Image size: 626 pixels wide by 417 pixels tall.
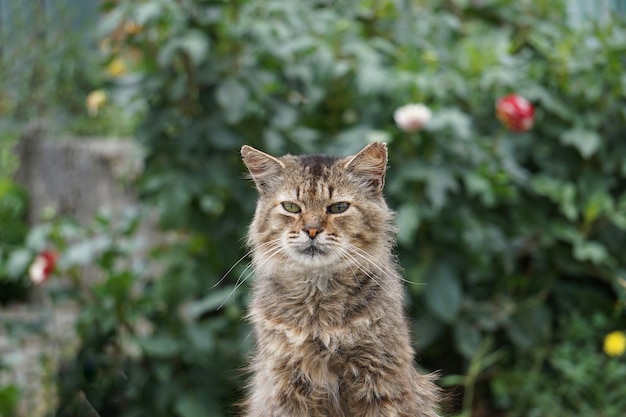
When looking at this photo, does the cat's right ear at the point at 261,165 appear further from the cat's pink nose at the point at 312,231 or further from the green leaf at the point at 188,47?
the green leaf at the point at 188,47

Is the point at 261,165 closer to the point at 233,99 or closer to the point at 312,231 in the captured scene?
the point at 312,231

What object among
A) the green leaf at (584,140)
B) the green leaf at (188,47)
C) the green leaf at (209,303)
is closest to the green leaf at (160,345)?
the green leaf at (209,303)

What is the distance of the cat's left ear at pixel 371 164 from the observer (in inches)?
115

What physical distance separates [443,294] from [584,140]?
4.15 feet

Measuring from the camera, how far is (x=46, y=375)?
527 cm

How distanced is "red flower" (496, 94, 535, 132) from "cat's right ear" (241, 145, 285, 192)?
84.2 inches

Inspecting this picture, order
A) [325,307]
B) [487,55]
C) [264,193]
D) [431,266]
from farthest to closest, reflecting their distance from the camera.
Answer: [487,55], [431,266], [264,193], [325,307]

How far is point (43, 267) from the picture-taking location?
458cm

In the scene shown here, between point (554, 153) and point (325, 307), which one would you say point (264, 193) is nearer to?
point (325, 307)

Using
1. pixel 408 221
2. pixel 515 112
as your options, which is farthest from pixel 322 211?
pixel 515 112

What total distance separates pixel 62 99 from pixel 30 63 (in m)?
0.45

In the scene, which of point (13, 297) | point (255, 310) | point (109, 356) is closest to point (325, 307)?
point (255, 310)

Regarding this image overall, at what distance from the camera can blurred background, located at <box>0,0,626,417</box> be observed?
4680 mm

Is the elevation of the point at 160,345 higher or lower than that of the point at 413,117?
lower
